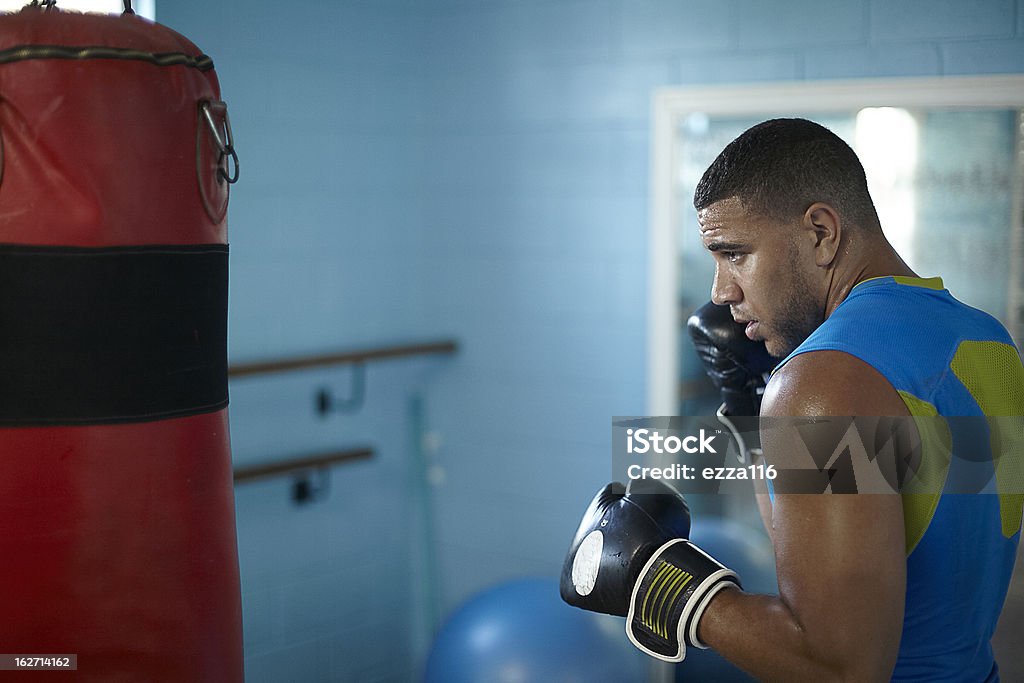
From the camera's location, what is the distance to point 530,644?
2.53 metres

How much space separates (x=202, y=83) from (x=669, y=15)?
1746mm

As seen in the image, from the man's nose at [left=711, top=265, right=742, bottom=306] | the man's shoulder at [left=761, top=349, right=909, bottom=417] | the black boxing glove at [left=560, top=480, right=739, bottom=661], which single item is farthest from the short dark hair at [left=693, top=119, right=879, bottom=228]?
the black boxing glove at [left=560, top=480, right=739, bottom=661]

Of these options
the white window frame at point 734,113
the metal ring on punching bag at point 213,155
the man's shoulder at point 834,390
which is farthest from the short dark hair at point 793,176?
the white window frame at point 734,113

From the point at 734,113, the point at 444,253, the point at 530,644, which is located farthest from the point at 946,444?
the point at 444,253

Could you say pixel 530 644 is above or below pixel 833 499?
below

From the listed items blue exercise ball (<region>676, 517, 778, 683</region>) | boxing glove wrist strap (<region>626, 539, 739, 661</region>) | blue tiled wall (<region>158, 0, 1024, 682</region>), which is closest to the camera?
boxing glove wrist strap (<region>626, 539, 739, 661</region>)

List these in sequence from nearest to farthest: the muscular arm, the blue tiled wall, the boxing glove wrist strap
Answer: the muscular arm
the boxing glove wrist strap
the blue tiled wall

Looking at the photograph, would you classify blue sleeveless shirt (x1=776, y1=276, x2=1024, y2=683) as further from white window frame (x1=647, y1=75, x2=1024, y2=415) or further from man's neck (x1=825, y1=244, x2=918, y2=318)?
white window frame (x1=647, y1=75, x2=1024, y2=415)

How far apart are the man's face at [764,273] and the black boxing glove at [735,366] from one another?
480mm

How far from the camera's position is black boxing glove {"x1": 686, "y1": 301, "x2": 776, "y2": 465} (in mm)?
2004

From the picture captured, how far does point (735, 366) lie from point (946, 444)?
28.8 inches

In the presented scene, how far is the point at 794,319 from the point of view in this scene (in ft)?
4.90

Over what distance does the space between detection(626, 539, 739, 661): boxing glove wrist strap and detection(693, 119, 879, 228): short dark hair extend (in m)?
0.48

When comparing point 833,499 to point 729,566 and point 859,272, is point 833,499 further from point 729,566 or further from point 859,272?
point 729,566
